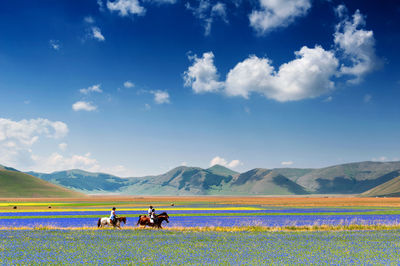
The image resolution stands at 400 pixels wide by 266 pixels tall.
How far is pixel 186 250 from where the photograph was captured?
31.5 meters

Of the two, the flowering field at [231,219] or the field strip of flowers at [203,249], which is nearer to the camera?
the field strip of flowers at [203,249]

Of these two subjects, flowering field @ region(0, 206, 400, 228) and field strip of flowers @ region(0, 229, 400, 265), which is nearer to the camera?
field strip of flowers @ region(0, 229, 400, 265)

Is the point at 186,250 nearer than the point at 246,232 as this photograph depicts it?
Yes

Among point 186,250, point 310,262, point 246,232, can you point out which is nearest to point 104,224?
point 246,232

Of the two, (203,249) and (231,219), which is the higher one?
(203,249)

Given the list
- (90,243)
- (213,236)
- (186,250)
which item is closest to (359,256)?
(186,250)

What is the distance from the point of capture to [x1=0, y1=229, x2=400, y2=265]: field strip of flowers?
86.7ft

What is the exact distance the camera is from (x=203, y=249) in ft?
→ 106

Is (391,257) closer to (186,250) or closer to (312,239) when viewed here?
(312,239)

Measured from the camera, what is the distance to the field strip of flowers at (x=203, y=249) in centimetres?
2644

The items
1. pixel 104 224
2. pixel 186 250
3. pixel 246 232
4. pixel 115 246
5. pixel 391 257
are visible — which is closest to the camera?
pixel 391 257

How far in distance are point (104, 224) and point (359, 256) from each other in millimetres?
33321

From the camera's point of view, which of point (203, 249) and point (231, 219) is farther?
point (231, 219)

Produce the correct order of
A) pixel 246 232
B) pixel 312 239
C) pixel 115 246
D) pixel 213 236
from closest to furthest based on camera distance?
pixel 115 246
pixel 312 239
pixel 213 236
pixel 246 232
